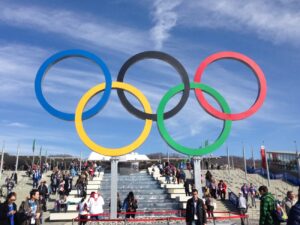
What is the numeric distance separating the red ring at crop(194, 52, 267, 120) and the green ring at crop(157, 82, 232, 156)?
31 cm

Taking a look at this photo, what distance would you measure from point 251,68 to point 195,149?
5083 millimetres

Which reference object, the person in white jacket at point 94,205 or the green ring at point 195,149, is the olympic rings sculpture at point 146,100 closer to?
the green ring at point 195,149

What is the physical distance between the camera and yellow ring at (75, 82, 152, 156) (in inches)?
615

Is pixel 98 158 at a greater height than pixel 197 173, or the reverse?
pixel 98 158

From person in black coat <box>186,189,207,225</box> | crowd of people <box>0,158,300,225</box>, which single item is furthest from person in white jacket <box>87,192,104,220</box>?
person in black coat <box>186,189,207,225</box>

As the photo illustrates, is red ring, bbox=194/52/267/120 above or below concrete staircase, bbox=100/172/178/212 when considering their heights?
above

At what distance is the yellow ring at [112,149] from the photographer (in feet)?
51.3

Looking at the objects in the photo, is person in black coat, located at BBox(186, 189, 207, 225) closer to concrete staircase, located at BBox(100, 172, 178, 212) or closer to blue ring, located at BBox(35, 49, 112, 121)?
blue ring, located at BBox(35, 49, 112, 121)

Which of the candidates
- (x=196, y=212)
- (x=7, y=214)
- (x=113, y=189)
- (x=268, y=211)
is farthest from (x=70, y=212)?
(x=268, y=211)

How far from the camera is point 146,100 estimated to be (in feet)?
54.2

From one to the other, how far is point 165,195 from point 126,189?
11.6ft

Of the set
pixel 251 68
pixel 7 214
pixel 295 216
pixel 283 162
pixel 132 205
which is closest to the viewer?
pixel 295 216

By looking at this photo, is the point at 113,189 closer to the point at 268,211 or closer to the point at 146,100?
the point at 146,100

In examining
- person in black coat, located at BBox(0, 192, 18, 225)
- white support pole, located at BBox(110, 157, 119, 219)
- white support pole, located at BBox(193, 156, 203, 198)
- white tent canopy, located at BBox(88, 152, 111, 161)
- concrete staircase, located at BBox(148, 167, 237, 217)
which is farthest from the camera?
white tent canopy, located at BBox(88, 152, 111, 161)
